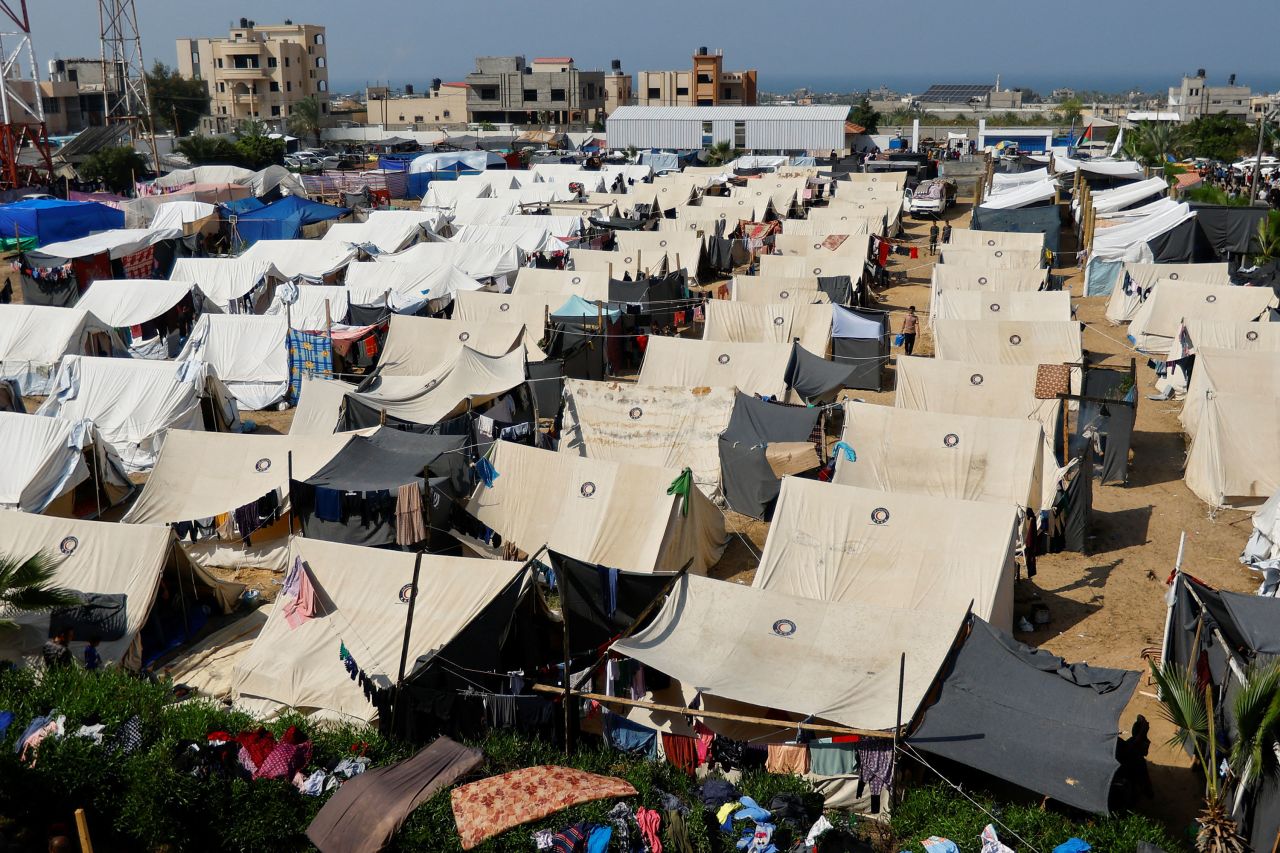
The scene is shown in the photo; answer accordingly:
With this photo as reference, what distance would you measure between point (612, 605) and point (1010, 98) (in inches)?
5920

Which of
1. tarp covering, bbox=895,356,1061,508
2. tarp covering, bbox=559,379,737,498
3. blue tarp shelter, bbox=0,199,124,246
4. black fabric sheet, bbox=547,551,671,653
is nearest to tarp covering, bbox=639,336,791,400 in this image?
tarp covering, bbox=895,356,1061,508

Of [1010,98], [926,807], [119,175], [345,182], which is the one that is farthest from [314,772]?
[1010,98]

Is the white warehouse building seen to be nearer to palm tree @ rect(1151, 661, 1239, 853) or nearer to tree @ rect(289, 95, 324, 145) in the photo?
tree @ rect(289, 95, 324, 145)

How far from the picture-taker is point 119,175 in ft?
172

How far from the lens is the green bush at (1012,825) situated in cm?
884

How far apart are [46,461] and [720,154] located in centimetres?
5269

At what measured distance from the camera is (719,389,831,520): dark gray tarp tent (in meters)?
16.0

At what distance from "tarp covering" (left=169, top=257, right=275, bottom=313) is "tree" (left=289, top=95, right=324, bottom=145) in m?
58.4

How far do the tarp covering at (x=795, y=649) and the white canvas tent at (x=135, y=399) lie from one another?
10.9 meters

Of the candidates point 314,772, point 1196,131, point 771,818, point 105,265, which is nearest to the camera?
point 771,818

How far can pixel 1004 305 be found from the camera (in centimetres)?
2406

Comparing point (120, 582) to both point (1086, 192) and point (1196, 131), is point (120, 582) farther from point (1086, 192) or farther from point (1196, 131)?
point (1196, 131)

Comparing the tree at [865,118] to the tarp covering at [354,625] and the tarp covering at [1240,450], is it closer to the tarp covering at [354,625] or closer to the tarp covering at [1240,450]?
the tarp covering at [1240,450]

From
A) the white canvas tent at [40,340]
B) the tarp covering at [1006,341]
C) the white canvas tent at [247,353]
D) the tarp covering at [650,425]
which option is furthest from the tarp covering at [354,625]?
the white canvas tent at [40,340]
